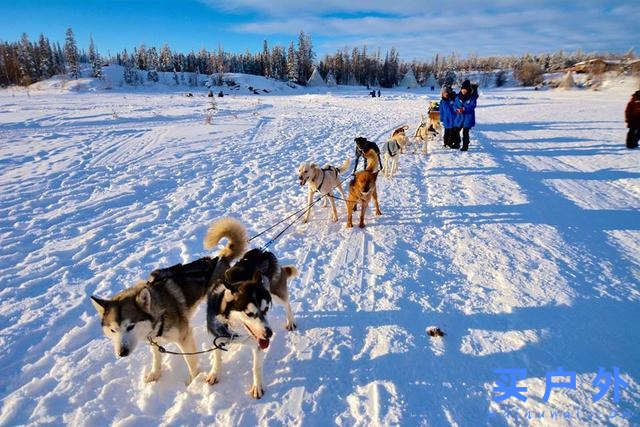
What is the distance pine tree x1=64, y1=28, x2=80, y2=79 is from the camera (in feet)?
196

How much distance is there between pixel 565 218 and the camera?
6.00m

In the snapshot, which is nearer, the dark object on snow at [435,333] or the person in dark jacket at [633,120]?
the dark object on snow at [435,333]

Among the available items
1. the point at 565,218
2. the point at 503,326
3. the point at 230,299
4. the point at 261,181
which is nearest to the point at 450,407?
the point at 503,326

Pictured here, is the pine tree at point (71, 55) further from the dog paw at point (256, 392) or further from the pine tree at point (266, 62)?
the dog paw at point (256, 392)

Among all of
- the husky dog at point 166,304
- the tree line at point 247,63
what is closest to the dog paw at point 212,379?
the husky dog at point 166,304

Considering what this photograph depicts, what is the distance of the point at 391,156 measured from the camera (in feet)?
28.3

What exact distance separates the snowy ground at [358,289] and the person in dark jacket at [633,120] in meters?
1.95

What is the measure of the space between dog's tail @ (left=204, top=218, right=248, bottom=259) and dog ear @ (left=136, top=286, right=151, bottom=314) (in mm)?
863

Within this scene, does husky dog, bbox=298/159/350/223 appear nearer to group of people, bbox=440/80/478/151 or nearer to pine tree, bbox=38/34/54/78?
group of people, bbox=440/80/478/151

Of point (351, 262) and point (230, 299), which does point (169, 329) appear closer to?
point (230, 299)

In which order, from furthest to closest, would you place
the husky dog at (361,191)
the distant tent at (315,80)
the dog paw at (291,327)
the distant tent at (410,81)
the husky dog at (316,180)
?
the distant tent at (410,81) < the distant tent at (315,80) < the husky dog at (316,180) < the husky dog at (361,191) < the dog paw at (291,327)

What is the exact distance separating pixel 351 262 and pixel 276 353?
72.4 inches

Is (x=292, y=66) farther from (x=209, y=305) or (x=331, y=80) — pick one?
(x=209, y=305)

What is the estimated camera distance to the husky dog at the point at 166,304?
245 centimetres
